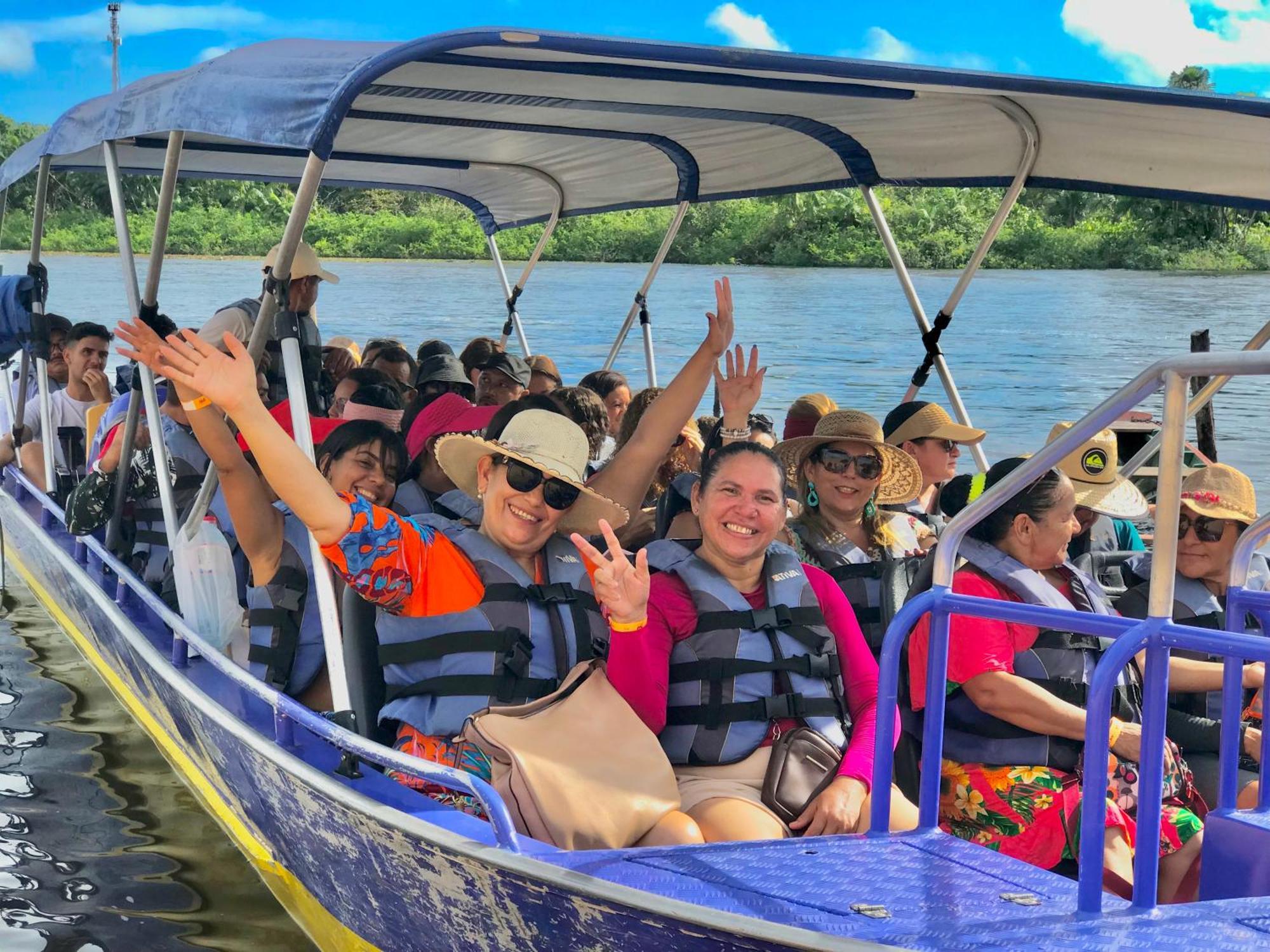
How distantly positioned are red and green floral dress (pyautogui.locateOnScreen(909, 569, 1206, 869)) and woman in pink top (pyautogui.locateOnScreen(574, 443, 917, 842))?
110 mm

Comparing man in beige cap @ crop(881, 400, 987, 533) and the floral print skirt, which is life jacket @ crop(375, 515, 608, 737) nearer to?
the floral print skirt

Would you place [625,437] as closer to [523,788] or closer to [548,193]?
[523,788]

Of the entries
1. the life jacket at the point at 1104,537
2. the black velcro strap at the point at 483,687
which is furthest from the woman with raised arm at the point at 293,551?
the life jacket at the point at 1104,537

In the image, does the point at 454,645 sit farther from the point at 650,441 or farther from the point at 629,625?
the point at 650,441

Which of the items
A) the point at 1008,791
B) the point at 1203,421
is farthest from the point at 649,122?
the point at 1203,421

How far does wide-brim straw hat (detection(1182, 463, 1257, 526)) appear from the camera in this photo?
3252 mm

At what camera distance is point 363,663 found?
9.27 feet

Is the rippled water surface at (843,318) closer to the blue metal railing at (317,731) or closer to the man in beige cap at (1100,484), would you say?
the man in beige cap at (1100,484)

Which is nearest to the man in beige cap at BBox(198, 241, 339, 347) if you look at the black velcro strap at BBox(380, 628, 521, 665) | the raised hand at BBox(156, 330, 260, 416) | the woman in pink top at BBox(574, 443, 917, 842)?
the raised hand at BBox(156, 330, 260, 416)

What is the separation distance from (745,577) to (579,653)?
13.8 inches

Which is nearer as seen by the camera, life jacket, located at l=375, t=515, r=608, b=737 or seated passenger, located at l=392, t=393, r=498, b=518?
life jacket, located at l=375, t=515, r=608, b=737

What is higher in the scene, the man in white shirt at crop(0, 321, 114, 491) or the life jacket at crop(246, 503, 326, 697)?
the man in white shirt at crop(0, 321, 114, 491)

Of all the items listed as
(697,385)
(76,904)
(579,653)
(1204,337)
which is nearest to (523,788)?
(579,653)

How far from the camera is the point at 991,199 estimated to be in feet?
113
